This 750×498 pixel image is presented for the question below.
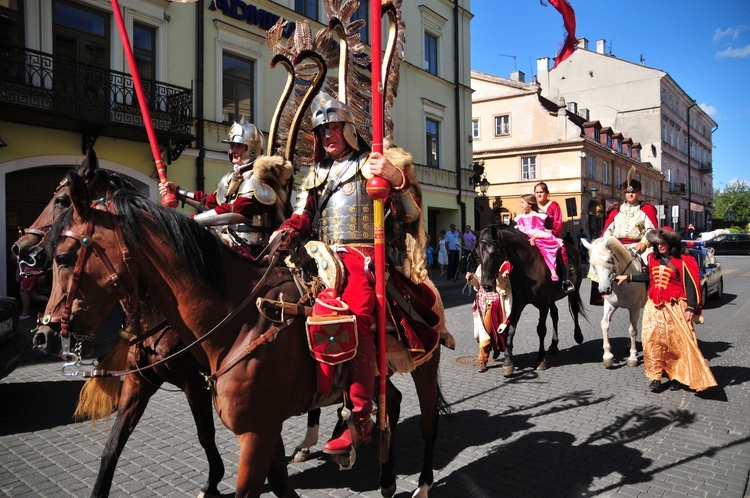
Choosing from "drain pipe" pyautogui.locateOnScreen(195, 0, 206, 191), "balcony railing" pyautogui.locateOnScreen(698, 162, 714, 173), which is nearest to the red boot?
"drain pipe" pyautogui.locateOnScreen(195, 0, 206, 191)

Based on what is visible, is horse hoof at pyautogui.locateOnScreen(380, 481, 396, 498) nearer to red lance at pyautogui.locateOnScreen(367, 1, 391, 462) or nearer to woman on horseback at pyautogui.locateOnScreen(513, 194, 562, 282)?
red lance at pyautogui.locateOnScreen(367, 1, 391, 462)

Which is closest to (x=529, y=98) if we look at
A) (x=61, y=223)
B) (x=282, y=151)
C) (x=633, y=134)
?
(x=633, y=134)

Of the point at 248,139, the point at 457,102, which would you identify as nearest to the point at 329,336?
the point at 248,139

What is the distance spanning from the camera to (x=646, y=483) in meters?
3.87

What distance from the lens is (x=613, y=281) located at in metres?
7.58

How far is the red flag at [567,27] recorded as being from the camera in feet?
12.3

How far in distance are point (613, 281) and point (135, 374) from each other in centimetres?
655

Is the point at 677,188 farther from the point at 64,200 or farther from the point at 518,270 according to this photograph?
the point at 64,200

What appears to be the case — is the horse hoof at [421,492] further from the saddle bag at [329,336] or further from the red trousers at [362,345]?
the saddle bag at [329,336]

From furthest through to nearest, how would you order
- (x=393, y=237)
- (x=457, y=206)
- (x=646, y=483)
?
(x=457, y=206) → (x=646, y=483) → (x=393, y=237)

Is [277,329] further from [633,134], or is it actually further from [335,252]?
[633,134]

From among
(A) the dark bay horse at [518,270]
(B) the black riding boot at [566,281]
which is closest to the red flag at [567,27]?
(A) the dark bay horse at [518,270]

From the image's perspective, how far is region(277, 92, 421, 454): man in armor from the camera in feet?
9.68

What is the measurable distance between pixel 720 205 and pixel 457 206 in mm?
67745
